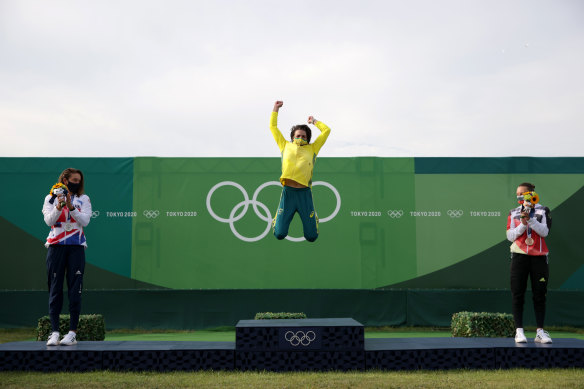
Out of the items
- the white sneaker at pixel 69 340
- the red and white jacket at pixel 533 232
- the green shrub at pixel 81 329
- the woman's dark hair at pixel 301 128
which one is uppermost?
the woman's dark hair at pixel 301 128

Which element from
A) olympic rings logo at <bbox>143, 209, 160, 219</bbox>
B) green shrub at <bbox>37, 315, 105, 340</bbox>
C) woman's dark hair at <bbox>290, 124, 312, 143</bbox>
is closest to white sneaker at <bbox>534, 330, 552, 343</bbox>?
woman's dark hair at <bbox>290, 124, 312, 143</bbox>

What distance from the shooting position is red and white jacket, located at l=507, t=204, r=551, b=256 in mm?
5305

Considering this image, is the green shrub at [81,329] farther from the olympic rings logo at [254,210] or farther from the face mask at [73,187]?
the olympic rings logo at [254,210]

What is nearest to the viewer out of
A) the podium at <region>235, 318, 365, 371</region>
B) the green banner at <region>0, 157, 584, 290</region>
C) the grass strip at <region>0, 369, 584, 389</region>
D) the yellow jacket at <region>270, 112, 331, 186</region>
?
the grass strip at <region>0, 369, 584, 389</region>

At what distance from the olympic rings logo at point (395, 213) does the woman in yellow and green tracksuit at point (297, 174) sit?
373 centimetres

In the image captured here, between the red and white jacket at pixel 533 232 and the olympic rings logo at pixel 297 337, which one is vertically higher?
the red and white jacket at pixel 533 232

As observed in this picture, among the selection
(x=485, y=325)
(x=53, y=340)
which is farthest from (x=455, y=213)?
(x=53, y=340)

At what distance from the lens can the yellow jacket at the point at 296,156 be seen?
5.79m

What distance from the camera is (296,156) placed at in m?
5.80

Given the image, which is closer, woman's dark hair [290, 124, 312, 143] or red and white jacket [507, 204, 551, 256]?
red and white jacket [507, 204, 551, 256]

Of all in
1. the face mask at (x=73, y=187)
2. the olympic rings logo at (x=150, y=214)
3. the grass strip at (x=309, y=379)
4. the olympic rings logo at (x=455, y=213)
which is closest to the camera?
the grass strip at (x=309, y=379)

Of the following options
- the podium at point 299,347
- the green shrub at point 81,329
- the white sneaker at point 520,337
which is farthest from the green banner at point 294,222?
the podium at point 299,347

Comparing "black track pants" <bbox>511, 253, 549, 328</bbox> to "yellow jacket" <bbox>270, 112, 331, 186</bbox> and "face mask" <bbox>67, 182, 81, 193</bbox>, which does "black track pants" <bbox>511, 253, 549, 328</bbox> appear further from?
"face mask" <bbox>67, 182, 81, 193</bbox>

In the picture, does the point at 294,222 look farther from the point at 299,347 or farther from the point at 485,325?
the point at 299,347
